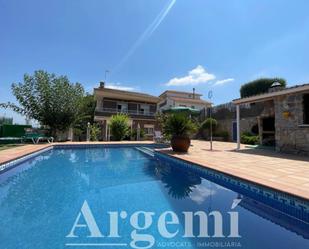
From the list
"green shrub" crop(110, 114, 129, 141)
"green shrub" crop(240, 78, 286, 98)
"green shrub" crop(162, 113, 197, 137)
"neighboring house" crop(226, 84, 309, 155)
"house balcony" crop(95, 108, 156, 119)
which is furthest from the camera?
"green shrub" crop(240, 78, 286, 98)

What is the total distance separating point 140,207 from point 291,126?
9.33 meters

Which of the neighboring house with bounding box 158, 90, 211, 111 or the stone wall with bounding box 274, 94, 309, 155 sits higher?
the neighboring house with bounding box 158, 90, 211, 111

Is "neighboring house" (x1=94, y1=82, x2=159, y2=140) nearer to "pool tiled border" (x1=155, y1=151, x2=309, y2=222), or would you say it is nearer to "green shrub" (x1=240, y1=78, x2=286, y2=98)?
"green shrub" (x1=240, y1=78, x2=286, y2=98)

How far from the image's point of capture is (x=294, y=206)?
12.0 feet

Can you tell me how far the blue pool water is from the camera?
2.82 metres

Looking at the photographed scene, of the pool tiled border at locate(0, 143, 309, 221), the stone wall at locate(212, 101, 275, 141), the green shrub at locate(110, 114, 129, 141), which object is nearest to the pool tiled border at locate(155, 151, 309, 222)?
the pool tiled border at locate(0, 143, 309, 221)

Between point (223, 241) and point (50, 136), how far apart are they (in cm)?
1723

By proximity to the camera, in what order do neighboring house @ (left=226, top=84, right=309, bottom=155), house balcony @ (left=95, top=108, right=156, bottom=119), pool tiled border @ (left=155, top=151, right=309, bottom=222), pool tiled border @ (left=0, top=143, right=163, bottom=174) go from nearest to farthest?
pool tiled border @ (left=155, top=151, right=309, bottom=222), pool tiled border @ (left=0, top=143, right=163, bottom=174), neighboring house @ (left=226, top=84, right=309, bottom=155), house balcony @ (left=95, top=108, right=156, bottom=119)

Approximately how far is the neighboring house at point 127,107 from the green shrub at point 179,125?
1447 cm

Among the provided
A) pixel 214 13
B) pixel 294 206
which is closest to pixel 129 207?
pixel 294 206

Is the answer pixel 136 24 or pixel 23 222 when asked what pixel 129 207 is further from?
pixel 136 24

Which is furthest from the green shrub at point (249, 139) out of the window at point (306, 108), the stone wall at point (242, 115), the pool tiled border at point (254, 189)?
the pool tiled border at point (254, 189)

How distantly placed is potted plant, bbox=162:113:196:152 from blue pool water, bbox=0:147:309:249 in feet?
10.9

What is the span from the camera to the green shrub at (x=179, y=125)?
397 inches
